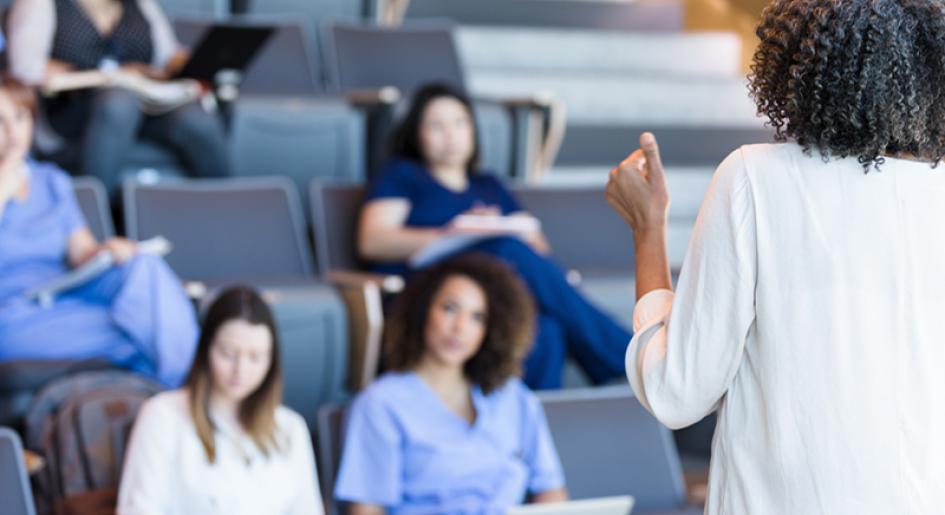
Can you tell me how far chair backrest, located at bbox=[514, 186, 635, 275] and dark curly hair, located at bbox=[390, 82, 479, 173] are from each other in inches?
12.4

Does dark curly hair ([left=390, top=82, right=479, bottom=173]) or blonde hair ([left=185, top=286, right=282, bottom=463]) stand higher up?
dark curly hair ([left=390, top=82, right=479, bottom=173])

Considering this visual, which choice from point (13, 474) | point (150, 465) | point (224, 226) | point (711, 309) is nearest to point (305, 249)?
point (224, 226)

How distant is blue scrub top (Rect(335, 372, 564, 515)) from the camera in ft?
8.94

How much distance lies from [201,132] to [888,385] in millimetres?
2668

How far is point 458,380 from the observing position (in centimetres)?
288

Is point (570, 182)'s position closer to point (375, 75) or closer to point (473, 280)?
point (375, 75)

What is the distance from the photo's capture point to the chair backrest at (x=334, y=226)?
3.62m

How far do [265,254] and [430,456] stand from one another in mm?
956

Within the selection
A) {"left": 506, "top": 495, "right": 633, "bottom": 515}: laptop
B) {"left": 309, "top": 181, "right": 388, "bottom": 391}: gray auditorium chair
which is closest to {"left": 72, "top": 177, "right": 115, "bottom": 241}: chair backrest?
{"left": 309, "top": 181, "right": 388, "bottom": 391}: gray auditorium chair

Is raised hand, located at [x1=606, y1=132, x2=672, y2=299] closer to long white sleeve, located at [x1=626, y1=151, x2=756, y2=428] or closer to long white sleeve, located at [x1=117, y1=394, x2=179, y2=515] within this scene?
long white sleeve, located at [x1=626, y1=151, x2=756, y2=428]

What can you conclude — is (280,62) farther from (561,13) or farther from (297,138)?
(561,13)

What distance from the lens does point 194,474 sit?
8.19 ft

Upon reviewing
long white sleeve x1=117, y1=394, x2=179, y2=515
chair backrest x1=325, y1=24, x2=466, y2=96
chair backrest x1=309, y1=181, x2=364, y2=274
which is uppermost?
chair backrest x1=325, y1=24, x2=466, y2=96

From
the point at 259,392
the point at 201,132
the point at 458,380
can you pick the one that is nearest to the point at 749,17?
the point at 201,132
